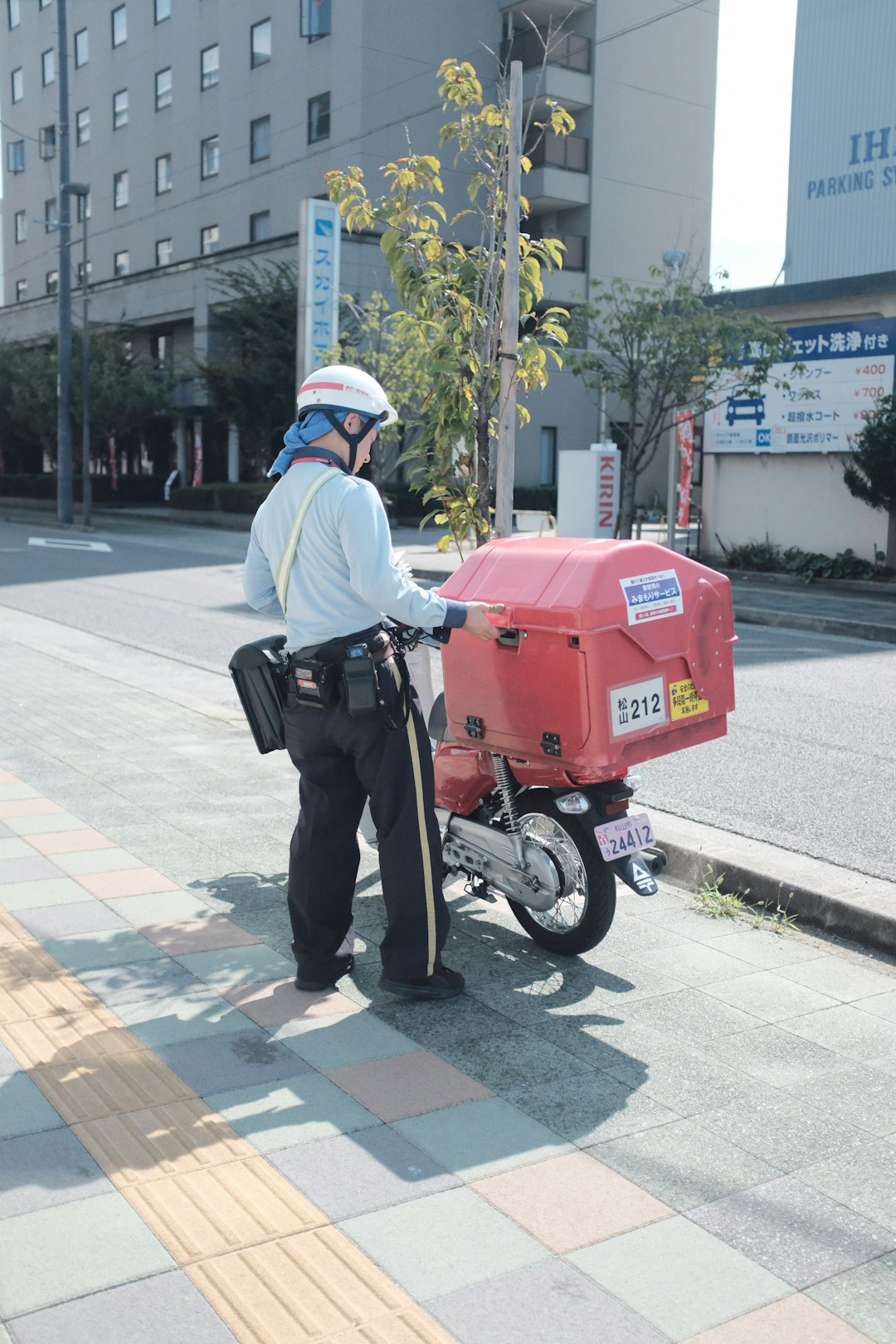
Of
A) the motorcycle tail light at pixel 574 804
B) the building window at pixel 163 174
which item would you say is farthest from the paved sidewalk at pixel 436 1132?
the building window at pixel 163 174

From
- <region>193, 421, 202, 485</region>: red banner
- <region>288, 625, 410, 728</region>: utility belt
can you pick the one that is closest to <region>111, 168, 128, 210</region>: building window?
<region>193, 421, 202, 485</region>: red banner

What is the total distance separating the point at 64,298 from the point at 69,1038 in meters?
29.9

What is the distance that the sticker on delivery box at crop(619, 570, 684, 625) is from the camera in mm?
4031

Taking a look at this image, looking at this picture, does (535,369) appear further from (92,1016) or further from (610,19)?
(610,19)

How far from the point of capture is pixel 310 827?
4.12 meters

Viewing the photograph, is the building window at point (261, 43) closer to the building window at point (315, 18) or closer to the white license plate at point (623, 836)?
the building window at point (315, 18)

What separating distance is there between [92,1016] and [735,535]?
17.7m

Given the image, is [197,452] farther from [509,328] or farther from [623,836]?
[623,836]

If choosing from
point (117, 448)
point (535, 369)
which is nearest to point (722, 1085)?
point (535, 369)

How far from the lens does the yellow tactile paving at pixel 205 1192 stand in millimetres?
2459

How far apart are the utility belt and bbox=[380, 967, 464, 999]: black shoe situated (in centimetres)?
80

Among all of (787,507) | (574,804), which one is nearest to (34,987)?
(574,804)

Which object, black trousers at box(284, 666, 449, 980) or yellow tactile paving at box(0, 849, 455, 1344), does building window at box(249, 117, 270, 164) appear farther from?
yellow tactile paving at box(0, 849, 455, 1344)

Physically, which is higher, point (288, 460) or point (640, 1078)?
point (288, 460)
